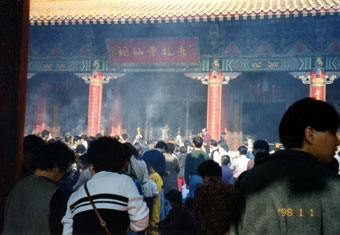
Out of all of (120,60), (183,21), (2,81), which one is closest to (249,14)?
(183,21)

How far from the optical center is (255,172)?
57.7 inches

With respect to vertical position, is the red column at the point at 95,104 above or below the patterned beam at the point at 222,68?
below

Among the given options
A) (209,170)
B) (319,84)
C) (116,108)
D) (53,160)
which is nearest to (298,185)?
(53,160)

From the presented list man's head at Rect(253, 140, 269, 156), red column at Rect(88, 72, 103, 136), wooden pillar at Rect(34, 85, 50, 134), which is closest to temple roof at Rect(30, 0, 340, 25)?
red column at Rect(88, 72, 103, 136)

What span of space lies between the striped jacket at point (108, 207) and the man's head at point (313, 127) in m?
0.95

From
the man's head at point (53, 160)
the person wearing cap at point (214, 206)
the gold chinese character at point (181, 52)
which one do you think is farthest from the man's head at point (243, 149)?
the gold chinese character at point (181, 52)

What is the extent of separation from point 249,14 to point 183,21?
5.41 feet

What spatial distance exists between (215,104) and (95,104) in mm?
3597

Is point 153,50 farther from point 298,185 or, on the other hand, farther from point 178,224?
point 298,185

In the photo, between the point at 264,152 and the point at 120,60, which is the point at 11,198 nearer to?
the point at 264,152

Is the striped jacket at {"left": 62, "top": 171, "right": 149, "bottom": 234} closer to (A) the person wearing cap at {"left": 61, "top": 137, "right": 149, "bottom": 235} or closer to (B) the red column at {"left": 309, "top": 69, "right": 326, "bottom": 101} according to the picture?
(A) the person wearing cap at {"left": 61, "top": 137, "right": 149, "bottom": 235}

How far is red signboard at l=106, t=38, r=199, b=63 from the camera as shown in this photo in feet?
33.8

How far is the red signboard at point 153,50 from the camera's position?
10305 mm

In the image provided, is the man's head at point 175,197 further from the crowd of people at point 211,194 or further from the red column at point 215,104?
the red column at point 215,104
